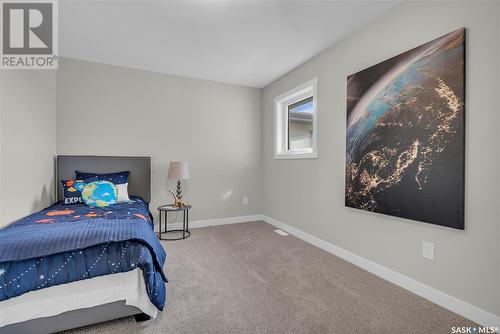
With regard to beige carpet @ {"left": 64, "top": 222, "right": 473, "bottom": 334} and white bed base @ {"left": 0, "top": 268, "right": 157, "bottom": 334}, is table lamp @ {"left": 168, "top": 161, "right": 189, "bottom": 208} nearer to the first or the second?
beige carpet @ {"left": 64, "top": 222, "right": 473, "bottom": 334}

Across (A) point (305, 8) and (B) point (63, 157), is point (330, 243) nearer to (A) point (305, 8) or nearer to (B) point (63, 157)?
(A) point (305, 8)

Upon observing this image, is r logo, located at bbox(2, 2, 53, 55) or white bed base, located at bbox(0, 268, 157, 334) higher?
r logo, located at bbox(2, 2, 53, 55)

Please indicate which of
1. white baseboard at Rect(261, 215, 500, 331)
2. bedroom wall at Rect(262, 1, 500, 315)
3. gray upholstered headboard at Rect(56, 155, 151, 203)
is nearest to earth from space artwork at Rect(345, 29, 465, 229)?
bedroom wall at Rect(262, 1, 500, 315)

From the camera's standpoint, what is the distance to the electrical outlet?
1.88 meters

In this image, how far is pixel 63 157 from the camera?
3.14 m

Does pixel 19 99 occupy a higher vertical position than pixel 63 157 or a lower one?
higher

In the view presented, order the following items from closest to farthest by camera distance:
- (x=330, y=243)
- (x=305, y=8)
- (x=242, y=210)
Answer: (x=305, y=8) < (x=330, y=243) < (x=242, y=210)

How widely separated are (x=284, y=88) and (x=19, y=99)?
3.22 m

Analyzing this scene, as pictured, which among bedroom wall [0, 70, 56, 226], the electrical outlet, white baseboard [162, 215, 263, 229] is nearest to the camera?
the electrical outlet

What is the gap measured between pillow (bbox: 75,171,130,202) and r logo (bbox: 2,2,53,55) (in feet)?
4.76

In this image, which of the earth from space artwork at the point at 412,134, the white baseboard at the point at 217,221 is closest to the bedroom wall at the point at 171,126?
the white baseboard at the point at 217,221

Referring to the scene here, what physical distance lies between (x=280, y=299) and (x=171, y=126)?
2.96 m

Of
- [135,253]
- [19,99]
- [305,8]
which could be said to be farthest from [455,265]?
[19,99]

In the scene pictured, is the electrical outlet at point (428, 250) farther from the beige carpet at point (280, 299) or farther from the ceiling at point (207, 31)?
the ceiling at point (207, 31)
